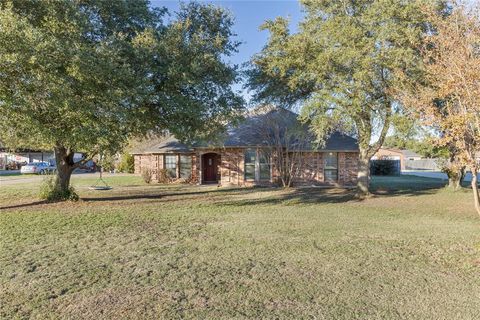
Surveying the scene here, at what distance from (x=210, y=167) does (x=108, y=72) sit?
14.6 m

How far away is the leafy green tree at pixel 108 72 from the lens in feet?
31.4

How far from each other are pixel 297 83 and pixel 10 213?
11836mm

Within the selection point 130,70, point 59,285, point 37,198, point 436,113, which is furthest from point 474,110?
point 37,198

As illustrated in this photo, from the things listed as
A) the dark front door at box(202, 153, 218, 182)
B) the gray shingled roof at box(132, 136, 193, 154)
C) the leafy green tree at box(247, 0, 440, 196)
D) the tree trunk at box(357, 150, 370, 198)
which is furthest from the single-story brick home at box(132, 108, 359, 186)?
the leafy green tree at box(247, 0, 440, 196)

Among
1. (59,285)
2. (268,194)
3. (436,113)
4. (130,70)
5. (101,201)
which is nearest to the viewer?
(59,285)

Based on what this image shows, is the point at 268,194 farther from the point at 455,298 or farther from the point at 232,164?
the point at 455,298

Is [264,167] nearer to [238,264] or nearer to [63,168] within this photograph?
[63,168]

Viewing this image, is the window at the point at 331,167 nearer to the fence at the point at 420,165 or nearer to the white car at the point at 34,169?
the white car at the point at 34,169

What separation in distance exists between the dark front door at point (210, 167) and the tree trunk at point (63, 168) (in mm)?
10121

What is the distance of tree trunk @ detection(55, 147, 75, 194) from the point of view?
1479 cm

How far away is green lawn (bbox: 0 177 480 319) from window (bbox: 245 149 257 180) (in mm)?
10142

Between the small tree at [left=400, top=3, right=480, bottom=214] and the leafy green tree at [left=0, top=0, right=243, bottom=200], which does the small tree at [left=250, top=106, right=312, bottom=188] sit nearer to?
the leafy green tree at [left=0, top=0, right=243, bottom=200]

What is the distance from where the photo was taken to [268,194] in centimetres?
1783

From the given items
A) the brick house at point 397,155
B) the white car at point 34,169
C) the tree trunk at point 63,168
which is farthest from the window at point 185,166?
the brick house at point 397,155
